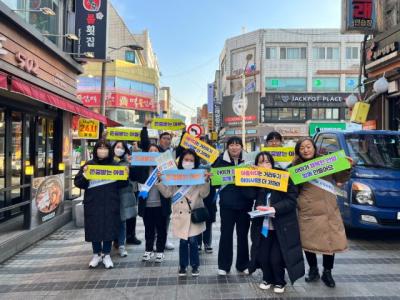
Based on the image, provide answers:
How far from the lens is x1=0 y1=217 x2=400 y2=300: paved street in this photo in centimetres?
431

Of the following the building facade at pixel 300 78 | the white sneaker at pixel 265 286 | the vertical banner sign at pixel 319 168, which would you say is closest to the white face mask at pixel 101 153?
the vertical banner sign at pixel 319 168

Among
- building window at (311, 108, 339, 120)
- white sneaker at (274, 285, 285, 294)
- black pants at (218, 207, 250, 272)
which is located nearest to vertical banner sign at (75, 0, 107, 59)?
black pants at (218, 207, 250, 272)

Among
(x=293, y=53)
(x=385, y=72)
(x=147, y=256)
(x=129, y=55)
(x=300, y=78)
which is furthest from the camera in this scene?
(x=129, y=55)

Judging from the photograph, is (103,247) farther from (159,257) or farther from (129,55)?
(129,55)

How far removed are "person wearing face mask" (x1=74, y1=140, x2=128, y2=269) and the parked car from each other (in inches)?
150

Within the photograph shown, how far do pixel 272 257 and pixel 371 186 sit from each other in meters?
2.79

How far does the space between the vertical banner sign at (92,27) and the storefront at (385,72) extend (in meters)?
8.62

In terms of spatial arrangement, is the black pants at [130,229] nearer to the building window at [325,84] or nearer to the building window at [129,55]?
the building window at [325,84]

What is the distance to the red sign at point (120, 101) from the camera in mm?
36656

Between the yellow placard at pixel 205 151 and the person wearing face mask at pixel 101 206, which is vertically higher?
the yellow placard at pixel 205 151

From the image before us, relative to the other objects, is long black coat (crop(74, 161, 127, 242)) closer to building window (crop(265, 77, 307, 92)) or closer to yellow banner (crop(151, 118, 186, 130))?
yellow banner (crop(151, 118, 186, 130))

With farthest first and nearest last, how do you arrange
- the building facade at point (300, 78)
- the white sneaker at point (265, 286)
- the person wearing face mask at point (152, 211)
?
the building facade at point (300, 78) → the person wearing face mask at point (152, 211) → the white sneaker at point (265, 286)

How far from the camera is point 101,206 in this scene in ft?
17.0

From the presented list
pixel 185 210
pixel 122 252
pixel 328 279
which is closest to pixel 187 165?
pixel 185 210
